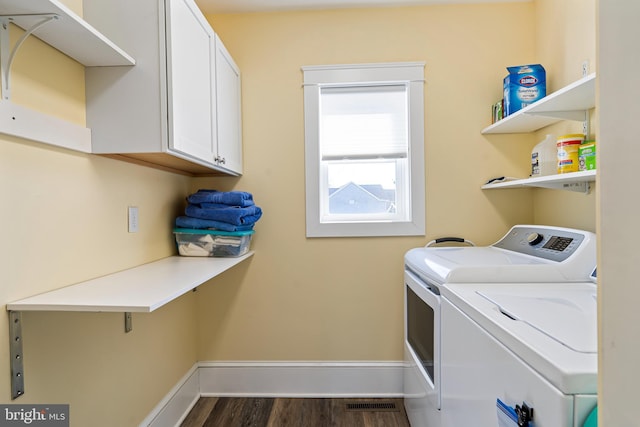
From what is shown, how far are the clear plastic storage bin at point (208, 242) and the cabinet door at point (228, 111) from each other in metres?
0.37

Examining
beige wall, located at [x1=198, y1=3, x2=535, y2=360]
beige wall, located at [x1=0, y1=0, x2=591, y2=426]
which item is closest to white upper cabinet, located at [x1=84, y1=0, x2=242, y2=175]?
beige wall, located at [x1=0, y1=0, x2=591, y2=426]

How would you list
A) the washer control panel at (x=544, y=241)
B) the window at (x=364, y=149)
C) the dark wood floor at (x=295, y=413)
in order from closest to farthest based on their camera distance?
the washer control panel at (x=544, y=241) < the dark wood floor at (x=295, y=413) < the window at (x=364, y=149)

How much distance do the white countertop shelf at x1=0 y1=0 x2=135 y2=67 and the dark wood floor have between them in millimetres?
1829

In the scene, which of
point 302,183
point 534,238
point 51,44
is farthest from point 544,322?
point 51,44

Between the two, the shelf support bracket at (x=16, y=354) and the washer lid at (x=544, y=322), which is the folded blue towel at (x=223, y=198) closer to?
the shelf support bracket at (x=16, y=354)

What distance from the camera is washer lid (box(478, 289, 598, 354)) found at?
0.69 meters

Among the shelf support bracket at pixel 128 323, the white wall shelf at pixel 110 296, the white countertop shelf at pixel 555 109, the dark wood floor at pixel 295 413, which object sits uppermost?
the white countertop shelf at pixel 555 109

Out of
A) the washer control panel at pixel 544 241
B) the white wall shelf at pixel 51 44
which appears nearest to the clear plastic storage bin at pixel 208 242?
the white wall shelf at pixel 51 44

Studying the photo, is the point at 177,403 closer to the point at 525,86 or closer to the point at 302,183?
the point at 302,183

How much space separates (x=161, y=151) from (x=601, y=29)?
4.05 ft

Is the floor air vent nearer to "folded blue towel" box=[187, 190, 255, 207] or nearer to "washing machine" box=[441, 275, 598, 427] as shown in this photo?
"washing machine" box=[441, 275, 598, 427]

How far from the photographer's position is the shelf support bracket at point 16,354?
93 cm

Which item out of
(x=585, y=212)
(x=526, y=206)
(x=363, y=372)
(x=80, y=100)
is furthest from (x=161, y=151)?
(x=526, y=206)

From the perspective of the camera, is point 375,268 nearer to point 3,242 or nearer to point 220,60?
point 220,60
